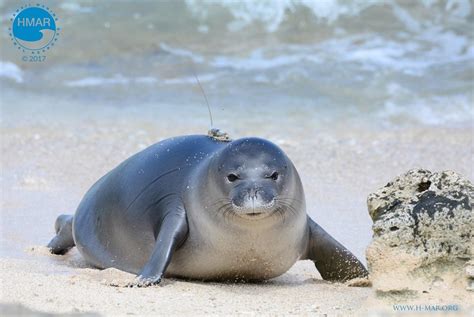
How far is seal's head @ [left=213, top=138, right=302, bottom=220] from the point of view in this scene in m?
4.78

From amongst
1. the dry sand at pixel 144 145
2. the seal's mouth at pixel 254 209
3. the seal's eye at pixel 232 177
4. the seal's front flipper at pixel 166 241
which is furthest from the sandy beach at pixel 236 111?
the seal's eye at pixel 232 177

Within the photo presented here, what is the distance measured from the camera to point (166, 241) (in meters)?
5.15

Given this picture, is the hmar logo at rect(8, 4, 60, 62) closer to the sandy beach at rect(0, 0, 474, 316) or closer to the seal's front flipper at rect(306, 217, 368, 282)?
the sandy beach at rect(0, 0, 474, 316)

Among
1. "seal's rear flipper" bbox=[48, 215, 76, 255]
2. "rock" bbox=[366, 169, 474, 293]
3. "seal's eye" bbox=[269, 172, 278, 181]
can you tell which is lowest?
"seal's rear flipper" bbox=[48, 215, 76, 255]

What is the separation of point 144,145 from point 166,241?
4.98m

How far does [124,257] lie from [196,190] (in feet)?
2.30

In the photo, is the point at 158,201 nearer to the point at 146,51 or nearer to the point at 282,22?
the point at 146,51

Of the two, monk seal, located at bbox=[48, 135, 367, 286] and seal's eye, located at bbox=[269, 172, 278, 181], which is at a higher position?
seal's eye, located at bbox=[269, 172, 278, 181]

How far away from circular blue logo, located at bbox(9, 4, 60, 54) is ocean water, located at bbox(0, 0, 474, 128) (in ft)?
0.72

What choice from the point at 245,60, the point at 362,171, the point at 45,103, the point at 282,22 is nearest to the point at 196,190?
the point at 362,171

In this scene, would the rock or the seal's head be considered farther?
the seal's head

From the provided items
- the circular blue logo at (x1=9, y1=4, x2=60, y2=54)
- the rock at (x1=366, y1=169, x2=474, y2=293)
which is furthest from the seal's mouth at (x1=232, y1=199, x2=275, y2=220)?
the circular blue logo at (x1=9, y1=4, x2=60, y2=54)

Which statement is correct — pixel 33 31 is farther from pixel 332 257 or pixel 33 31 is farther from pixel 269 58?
pixel 332 257

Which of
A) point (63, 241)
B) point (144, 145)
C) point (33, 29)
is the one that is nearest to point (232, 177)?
point (63, 241)
